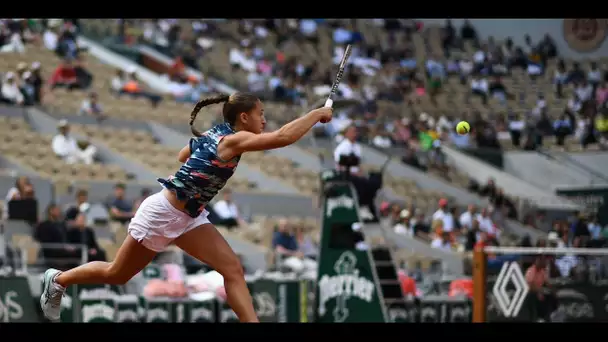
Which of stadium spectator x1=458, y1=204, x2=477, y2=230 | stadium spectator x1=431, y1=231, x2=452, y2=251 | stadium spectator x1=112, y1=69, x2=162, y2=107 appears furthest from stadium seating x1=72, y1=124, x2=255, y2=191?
stadium spectator x1=458, y1=204, x2=477, y2=230

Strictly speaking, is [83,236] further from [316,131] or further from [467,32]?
[467,32]

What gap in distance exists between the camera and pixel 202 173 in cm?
830

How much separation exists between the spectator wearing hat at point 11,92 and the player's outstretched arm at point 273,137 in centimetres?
1364

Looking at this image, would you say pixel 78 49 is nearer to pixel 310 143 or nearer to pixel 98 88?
pixel 98 88

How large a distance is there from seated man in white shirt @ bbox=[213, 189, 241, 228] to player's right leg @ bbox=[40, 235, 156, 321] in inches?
397

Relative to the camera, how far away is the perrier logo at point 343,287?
1430 centimetres

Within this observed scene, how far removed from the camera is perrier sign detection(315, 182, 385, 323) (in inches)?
561

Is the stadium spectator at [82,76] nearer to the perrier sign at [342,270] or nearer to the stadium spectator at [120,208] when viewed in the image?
the stadium spectator at [120,208]

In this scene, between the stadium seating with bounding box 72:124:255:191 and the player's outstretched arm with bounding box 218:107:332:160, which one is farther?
the stadium seating with bounding box 72:124:255:191

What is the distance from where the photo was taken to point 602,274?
48.1 ft

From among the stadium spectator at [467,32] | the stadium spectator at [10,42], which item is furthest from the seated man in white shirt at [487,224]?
the stadium spectator at [467,32]

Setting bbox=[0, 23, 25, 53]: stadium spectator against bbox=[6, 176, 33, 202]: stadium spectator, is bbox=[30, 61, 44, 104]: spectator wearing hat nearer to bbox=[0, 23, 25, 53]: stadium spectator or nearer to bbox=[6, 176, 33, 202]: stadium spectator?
bbox=[0, 23, 25, 53]: stadium spectator

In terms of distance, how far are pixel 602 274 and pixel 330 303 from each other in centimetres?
312
